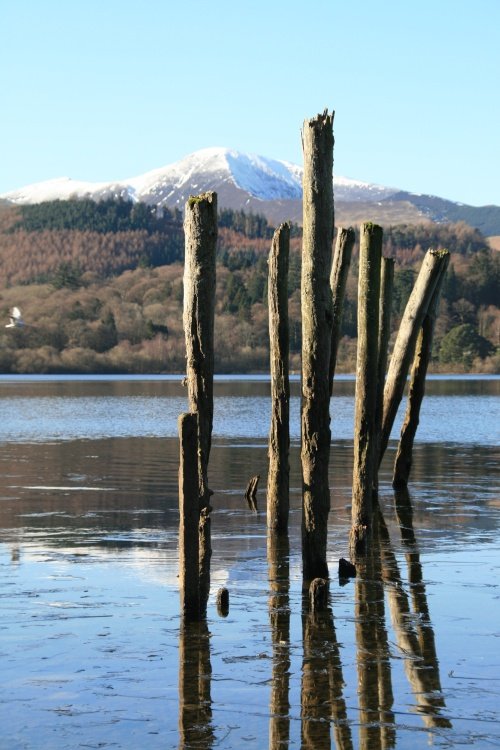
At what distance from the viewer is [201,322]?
475 inches

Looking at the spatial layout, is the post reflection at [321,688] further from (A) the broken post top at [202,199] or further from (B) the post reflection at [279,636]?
(A) the broken post top at [202,199]

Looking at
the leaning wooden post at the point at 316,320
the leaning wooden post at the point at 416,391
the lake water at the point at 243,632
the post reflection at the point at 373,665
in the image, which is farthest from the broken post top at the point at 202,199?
the leaning wooden post at the point at 416,391

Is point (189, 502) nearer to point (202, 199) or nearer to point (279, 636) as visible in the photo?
point (279, 636)

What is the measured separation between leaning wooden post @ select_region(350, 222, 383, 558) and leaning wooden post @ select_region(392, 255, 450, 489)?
529 centimetres

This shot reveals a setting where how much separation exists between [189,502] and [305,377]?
2287 millimetres

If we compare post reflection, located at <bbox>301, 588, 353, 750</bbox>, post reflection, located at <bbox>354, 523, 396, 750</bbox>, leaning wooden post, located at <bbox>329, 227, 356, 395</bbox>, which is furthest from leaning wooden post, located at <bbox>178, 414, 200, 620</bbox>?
leaning wooden post, located at <bbox>329, 227, 356, 395</bbox>

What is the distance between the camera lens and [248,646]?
1077 centimetres

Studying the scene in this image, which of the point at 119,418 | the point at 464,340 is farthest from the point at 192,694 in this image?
the point at 464,340

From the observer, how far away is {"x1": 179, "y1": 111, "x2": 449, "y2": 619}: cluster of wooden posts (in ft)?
37.7

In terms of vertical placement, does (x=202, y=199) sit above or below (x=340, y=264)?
above

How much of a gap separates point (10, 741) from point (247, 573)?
6148mm

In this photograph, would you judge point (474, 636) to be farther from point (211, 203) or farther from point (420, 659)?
point (211, 203)

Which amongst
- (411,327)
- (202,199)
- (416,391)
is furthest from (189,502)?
(416,391)

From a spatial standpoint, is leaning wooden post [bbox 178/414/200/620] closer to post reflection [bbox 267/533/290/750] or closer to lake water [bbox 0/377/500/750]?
lake water [bbox 0/377/500/750]
